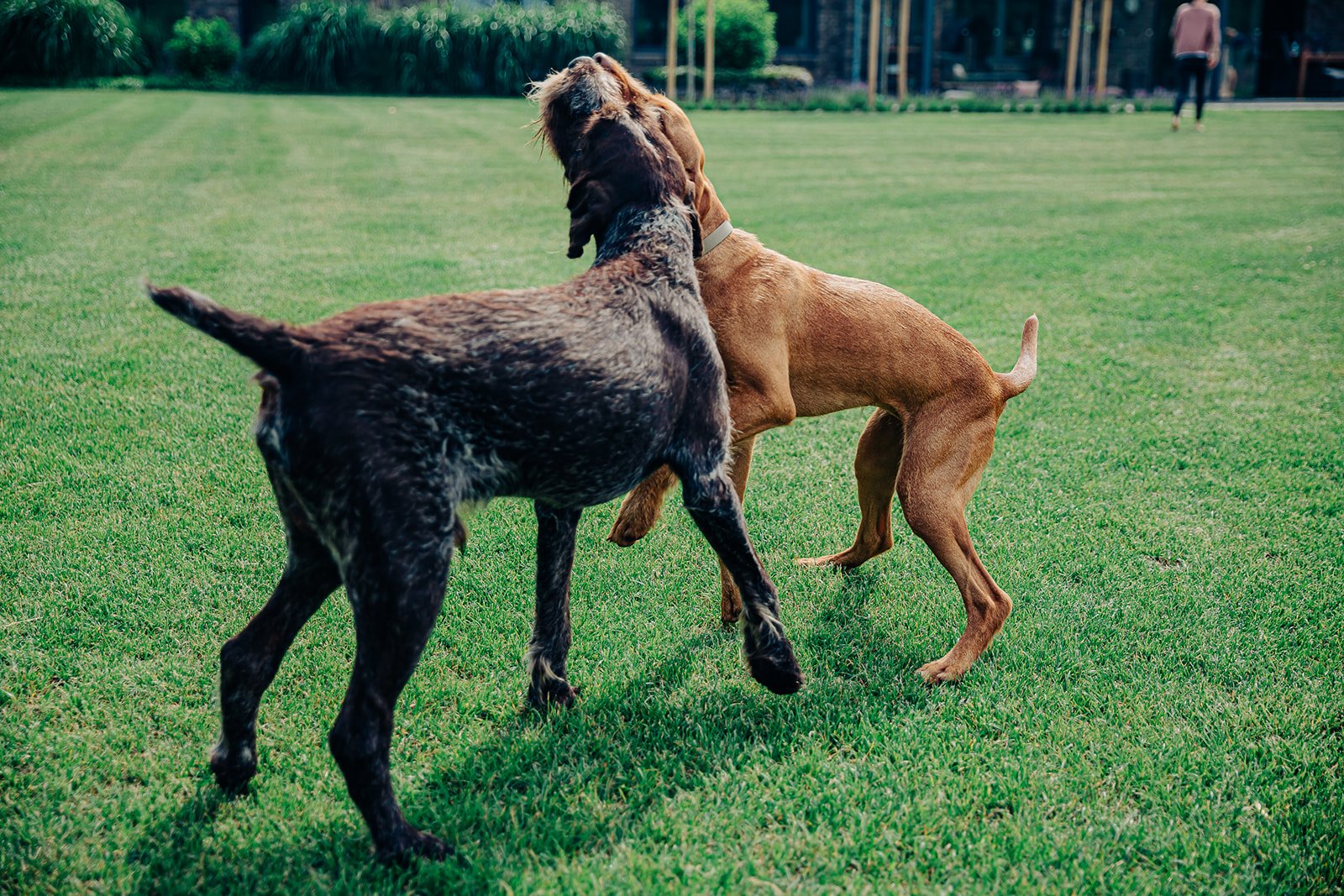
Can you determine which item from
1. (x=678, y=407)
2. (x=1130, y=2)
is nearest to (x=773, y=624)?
(x=678, y=407)

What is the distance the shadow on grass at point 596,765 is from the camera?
2.41m

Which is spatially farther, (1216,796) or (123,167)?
(123,167)

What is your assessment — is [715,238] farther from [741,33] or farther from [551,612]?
[741,33]

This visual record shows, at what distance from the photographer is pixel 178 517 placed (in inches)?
165

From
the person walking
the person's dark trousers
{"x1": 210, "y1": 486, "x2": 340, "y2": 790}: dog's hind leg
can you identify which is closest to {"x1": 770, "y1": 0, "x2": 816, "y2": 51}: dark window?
the person's dark trousers

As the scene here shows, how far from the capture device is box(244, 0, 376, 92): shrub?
25.0 m

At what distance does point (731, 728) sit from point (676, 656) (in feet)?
1.40

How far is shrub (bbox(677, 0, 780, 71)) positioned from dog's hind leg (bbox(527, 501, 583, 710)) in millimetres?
27593

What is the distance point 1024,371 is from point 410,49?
992 inches

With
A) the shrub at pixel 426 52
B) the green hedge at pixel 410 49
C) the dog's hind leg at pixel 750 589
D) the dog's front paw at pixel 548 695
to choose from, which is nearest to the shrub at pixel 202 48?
the green hedge at pixel 410 49

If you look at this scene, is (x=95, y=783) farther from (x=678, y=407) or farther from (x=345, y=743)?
(x=678, y=407)

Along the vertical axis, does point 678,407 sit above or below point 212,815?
above

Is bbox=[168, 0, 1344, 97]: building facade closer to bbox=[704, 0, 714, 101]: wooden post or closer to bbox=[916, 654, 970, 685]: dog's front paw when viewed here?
bbox=[704, 0, 714, 101]: wooden post

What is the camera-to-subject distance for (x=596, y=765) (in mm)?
2801
